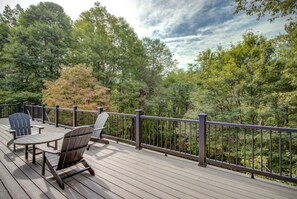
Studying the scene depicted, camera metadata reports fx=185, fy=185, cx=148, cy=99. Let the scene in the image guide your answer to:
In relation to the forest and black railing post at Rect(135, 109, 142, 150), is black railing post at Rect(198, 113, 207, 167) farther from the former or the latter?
the forest

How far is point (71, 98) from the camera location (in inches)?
437

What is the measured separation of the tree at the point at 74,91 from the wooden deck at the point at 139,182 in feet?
23.8

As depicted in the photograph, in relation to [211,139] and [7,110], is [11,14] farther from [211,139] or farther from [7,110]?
[211,139]

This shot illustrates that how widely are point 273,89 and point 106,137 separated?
26.3 feet

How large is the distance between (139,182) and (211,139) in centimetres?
799

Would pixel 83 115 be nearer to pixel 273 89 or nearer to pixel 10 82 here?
pixel 10 82

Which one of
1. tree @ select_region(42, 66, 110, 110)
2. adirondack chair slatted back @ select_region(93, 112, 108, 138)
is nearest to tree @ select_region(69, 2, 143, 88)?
tree @ select_region(42, 66, 110, 110)

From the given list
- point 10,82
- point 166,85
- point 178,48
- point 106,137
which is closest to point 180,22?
point 178,48

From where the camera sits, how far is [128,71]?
1589 cm

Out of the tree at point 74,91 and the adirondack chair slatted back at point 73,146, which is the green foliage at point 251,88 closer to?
the tree at point 74,91

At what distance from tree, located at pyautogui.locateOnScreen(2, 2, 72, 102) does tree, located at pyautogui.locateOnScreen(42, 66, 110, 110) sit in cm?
407

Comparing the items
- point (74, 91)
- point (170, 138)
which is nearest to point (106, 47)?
point (74, 91)

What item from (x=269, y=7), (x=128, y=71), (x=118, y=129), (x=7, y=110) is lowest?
(x=118, y=129)

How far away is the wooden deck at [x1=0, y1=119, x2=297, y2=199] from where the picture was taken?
253cm
